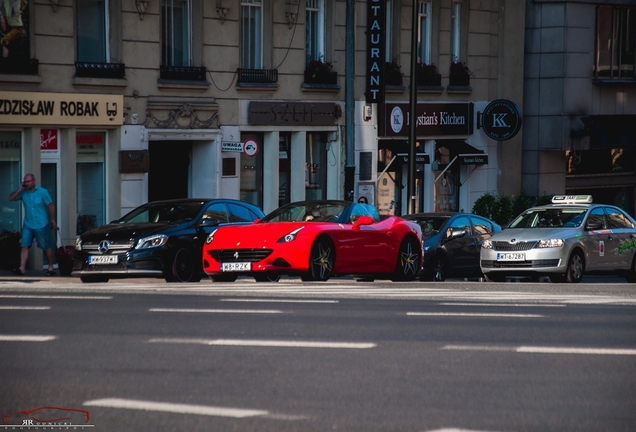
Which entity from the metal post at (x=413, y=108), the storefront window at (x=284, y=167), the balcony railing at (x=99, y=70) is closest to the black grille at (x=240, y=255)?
the balcony railing at (x=99, y=70)

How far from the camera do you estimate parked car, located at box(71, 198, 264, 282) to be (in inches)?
746

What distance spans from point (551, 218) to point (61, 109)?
10118 mm

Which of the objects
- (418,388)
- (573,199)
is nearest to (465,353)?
(418,388)

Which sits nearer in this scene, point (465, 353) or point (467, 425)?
point (467, 425)

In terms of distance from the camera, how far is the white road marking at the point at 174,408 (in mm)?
7254

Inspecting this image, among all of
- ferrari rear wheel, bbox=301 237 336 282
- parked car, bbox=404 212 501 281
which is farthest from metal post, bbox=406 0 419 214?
ferrari rear wheel, bbox=301 237 336 282

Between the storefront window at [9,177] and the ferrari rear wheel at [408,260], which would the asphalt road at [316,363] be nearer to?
the ferrari rear wheel at [408,260]

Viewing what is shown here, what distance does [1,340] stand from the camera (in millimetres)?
10320

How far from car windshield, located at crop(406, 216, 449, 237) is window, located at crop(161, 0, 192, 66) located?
749 cm

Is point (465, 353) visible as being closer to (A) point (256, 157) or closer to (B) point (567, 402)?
(B) point (567, 402)

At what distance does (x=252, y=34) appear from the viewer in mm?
30344

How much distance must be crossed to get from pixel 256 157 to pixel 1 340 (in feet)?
68.9

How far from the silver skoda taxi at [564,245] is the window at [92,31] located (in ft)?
31.6

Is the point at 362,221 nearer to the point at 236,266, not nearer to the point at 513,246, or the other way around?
the point at 236,266
